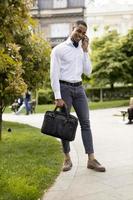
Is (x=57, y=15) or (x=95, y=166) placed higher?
(x=95, y=166)

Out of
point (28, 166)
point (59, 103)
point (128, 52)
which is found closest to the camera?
point (59, 103)

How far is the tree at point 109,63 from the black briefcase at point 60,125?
86.2 ft

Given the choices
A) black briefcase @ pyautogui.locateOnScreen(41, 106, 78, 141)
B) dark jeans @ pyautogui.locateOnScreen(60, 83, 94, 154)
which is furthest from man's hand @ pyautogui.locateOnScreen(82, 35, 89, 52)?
black briefcase @ pyautogui.locateOnScreen(41, 106, 78, 141)

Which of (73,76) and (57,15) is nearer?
(73,76)

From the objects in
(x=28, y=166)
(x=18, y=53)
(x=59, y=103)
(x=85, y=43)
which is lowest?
(x=28, y=166)

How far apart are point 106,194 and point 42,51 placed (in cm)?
945

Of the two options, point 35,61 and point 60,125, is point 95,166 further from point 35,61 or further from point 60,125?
point 35,61

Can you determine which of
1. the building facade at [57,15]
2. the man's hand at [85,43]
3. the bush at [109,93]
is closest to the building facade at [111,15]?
the building facade at [57,15]

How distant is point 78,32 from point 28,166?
2064 millimetres

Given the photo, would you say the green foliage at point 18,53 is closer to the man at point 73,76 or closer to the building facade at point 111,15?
the man at point 73,76

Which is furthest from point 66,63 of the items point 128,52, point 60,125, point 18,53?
point 128,52

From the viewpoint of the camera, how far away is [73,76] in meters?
7.90

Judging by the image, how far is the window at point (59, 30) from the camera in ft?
196

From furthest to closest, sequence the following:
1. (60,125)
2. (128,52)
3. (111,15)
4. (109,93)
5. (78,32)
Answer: (111,15) < (109,93) < (128,52) < (78,32) < (60,125)
